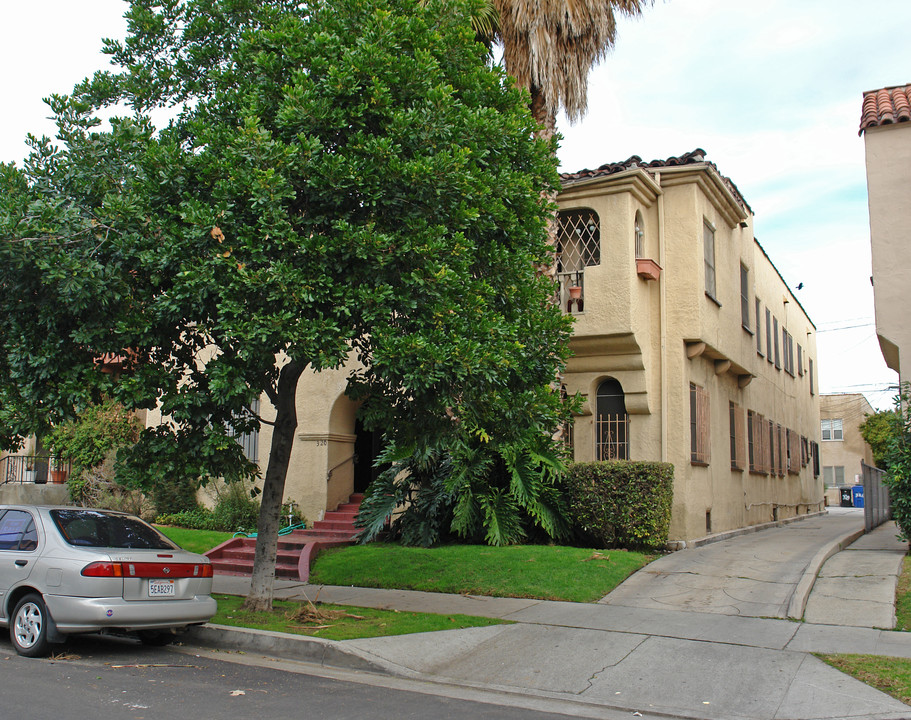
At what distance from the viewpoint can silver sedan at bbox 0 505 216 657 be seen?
708 cm

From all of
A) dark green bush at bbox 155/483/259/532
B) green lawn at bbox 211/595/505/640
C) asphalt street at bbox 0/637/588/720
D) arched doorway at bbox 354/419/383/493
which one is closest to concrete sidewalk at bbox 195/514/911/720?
→ green lawn at bbox 211/595/505/640

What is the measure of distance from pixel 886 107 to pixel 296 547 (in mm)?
12392

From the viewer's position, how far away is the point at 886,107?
13359mm

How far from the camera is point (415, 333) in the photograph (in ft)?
24.7

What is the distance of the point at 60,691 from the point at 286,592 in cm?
505

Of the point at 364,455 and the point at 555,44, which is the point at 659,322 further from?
the point at 364,455

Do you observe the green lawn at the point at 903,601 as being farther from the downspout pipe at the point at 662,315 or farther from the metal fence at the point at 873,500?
the metal fence at the point at 873,500

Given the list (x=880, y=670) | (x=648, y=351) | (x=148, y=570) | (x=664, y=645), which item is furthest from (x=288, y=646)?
(x=648, y=351)

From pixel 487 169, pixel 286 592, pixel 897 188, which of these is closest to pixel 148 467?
pixel 286 592

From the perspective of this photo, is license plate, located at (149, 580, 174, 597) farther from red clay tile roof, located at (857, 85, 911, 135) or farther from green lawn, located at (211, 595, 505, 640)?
red clay tile roof, located at (857, 85, 911, 135)

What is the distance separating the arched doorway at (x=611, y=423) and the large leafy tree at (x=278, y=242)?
5.76m

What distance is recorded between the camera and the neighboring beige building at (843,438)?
5288 cm

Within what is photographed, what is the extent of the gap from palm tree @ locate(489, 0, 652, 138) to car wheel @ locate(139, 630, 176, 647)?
9312mm

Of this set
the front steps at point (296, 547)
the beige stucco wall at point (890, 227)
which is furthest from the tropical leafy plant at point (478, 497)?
the beige stucco wall at point (890, 227)
